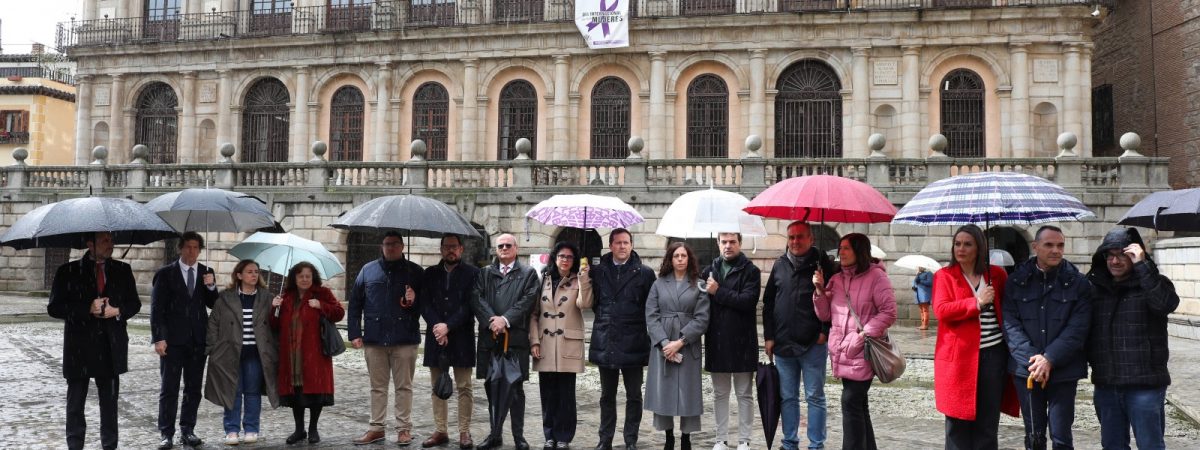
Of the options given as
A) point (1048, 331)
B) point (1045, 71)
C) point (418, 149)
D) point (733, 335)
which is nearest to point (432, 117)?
point (418, 149)

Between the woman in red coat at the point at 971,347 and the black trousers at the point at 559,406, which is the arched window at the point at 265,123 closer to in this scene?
the black trousers at the point at 559,406

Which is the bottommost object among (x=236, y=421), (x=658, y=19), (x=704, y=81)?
(x=236, y=421)

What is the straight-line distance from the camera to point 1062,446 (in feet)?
22.1

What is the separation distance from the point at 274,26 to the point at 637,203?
14.8 metres

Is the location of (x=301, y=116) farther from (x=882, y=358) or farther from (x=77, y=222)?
(x=882, y=358)

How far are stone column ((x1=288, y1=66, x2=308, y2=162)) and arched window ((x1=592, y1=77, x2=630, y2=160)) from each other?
9016 mm

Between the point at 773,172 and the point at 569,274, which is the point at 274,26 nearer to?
the point at 773,172

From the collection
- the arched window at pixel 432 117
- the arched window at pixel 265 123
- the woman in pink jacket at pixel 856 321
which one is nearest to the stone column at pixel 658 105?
the arched window at pixel 432 117

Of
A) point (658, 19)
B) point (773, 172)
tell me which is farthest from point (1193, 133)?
point (658, 19)

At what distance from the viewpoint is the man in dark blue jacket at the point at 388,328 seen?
27.3 feet

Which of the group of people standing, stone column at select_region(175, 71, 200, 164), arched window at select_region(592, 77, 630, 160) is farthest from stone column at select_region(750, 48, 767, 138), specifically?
the group of people standing

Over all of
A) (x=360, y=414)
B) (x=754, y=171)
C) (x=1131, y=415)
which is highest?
(x=754, y=171)

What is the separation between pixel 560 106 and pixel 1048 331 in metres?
21.4

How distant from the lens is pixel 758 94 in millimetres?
26000
